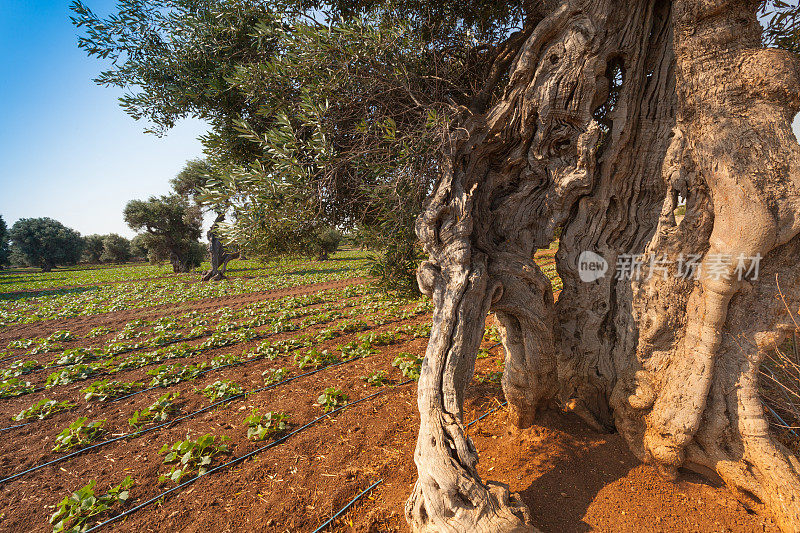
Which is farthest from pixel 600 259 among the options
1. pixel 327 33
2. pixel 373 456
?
pixel 327 33

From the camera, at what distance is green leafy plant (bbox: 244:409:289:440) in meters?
4.55

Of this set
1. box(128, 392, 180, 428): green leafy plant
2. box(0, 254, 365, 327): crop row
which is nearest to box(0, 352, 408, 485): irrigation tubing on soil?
box(128, 392, 180, 428): green leafy plant

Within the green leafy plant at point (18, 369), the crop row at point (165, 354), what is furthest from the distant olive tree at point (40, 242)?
the crop row at point (165, 354)

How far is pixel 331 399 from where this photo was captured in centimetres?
542

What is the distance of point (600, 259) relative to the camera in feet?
12.8

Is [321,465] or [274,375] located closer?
[321,465]

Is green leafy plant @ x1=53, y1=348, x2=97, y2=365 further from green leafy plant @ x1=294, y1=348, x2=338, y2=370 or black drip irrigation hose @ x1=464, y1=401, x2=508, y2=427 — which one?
black drip irrigation hose @ x1=464, y1=401, x2=508, y2=427

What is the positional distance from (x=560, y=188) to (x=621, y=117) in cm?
110

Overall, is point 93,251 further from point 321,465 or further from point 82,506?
point 321,465

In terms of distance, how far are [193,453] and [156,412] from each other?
2.12m

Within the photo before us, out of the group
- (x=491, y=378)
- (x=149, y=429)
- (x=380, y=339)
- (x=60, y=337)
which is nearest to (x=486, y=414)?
(x=491, y=378)

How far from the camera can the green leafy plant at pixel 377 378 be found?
5948mm

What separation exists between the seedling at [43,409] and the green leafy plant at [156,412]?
1.87m

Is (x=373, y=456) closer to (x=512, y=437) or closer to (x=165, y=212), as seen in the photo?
(x=512, y=437)
